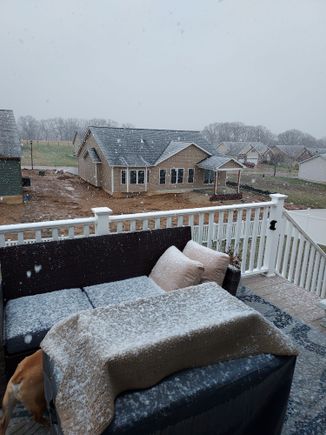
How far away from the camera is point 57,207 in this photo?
37.2 feet

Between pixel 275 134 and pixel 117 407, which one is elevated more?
pixel 275 134

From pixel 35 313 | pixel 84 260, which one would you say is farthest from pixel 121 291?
pixel 35 313

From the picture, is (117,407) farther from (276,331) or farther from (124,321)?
(276,331)

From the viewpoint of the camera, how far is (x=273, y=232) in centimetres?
303

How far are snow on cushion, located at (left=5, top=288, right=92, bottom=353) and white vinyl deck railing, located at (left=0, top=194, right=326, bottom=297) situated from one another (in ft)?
1.41

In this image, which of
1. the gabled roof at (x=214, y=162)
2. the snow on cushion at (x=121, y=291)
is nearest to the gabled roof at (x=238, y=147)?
the gabled roof at (x=214, y=162)

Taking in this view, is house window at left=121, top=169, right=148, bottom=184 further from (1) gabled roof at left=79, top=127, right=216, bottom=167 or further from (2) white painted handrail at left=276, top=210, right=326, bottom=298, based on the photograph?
(2) white painted handrail at left=276, top=210, right=326, bottom=298

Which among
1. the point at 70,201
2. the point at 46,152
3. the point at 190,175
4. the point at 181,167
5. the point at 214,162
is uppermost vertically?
the point at 46,152

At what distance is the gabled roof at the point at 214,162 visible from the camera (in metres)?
15.4

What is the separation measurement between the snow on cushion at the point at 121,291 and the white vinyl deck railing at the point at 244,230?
41 cm

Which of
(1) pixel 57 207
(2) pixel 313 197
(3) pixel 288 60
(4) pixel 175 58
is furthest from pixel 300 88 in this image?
(1) pixel 57 207

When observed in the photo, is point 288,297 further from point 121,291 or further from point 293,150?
→ point 293,150

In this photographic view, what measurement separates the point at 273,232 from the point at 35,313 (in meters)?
2.23

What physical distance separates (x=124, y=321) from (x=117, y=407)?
277 mm
